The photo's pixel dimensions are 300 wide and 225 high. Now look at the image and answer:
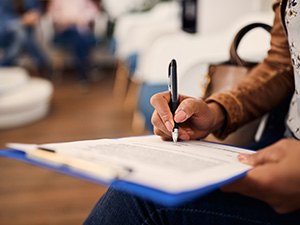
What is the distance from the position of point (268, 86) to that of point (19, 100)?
223 centimetres

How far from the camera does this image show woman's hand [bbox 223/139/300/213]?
1.46ft

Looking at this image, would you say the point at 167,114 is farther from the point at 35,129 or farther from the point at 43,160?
the point at 35,129

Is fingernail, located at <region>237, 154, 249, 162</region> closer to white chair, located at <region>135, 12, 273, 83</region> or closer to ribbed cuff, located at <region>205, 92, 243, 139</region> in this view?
ribbed cuff, located at <region>205, 92, 243, 139</region>

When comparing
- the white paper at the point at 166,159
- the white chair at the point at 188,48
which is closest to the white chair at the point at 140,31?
the white chair at the point at 188,48

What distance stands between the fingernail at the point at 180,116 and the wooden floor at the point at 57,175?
0.99 meters

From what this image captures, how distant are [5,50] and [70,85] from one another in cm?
65

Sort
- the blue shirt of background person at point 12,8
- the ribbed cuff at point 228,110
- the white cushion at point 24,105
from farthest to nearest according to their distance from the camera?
the blue shirt of background person at point 12,8
the white cushion at point 24,105
the ribbed cuff at point 228,110

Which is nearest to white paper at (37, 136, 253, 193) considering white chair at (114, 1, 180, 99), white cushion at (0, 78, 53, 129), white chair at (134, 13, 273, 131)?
white chair at (134, 13, 273, 131)

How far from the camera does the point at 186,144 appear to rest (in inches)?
24.1

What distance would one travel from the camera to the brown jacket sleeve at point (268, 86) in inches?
30.1

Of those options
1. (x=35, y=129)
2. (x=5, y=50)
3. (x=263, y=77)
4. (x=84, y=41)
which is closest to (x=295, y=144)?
(x=263, y=77)

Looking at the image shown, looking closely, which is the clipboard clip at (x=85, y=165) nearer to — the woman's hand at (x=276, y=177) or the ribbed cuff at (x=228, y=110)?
the woman's hand at (x=276, y=177)

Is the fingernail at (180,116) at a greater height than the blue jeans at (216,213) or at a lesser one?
greater

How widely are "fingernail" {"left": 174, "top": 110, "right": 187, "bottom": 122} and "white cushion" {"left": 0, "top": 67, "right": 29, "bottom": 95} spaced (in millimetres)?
2321
